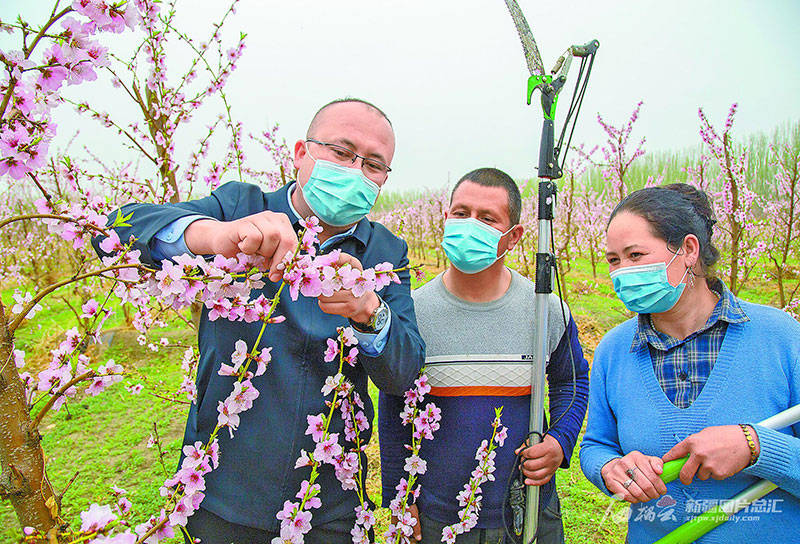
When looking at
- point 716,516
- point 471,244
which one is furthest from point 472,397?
point 716,516

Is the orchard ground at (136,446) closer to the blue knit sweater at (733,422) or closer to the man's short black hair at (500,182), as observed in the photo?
the blue knit sweater at (733,422)

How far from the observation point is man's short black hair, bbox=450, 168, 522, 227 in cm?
217

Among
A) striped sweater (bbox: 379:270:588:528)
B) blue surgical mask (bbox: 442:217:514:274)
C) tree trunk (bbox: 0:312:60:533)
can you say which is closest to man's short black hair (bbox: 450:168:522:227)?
blue surgical mask (bbox: 442:217:514:274)

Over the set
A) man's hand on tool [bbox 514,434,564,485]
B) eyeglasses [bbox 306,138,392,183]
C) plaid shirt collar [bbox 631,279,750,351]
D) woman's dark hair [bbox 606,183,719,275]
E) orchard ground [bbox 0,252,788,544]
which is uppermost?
eyeglasses [bbox 306,138,392,183]

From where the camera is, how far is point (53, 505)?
2.81 ft

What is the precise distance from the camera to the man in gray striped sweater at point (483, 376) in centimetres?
193

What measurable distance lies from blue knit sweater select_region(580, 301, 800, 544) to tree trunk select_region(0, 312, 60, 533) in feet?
5.47

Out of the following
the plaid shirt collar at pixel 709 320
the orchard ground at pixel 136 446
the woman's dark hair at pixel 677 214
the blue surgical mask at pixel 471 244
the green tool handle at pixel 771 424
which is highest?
the woman's dark hair at pixel 677 214

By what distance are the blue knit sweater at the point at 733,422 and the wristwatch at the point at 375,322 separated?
1027 millimetres

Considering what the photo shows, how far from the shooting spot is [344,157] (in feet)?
Result: 5.66

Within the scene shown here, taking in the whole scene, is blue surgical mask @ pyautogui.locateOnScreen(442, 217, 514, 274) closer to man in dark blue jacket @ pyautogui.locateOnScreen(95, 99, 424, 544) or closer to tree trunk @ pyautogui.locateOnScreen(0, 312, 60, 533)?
man in dark blue jacket @ pyautogui.locateOnScreen(95, 99, 424, 544)

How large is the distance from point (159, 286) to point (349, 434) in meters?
0.92

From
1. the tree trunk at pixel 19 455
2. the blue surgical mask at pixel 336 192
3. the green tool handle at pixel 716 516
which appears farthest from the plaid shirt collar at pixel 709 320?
the tree trunk at pixel 19 455

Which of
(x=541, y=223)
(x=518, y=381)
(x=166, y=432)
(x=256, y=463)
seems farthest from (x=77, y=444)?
(x=541, y=223)
